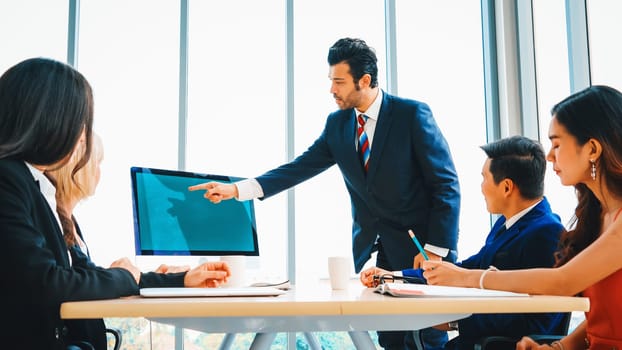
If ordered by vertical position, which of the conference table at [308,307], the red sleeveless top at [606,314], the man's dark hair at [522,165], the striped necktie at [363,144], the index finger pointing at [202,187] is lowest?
the red sleeveless top at [606,314]

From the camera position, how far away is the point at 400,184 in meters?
2.61

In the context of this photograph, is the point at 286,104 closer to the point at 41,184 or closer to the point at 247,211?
the point at 247,211

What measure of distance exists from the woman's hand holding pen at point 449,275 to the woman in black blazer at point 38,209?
2.44ft

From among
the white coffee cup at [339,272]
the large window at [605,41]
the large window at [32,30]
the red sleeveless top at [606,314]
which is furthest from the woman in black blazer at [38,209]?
the large window at [32,30]

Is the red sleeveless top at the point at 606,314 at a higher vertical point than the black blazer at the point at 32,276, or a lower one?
lower

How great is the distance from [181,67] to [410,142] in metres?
1.81

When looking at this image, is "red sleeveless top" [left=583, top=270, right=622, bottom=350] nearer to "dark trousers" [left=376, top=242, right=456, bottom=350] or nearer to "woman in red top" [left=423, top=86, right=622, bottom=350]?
"woman in red top" [left=423, top=86, right=622, bottom=350]

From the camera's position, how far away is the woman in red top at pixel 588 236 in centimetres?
136

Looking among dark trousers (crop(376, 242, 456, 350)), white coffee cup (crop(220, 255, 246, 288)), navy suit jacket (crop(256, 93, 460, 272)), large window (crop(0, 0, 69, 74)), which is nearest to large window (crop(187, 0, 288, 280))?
large window (crop(0, 0, 69, 74))

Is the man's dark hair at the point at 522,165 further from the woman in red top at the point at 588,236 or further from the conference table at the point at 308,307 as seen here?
the conference table at the point at 308,307

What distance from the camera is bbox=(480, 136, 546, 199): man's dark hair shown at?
6.79 feet

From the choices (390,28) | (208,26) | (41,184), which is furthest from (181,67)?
(41,184)

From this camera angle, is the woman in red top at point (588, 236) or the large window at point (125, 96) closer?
the woman in red top at point (588, 236)

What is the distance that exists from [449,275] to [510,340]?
27cm
